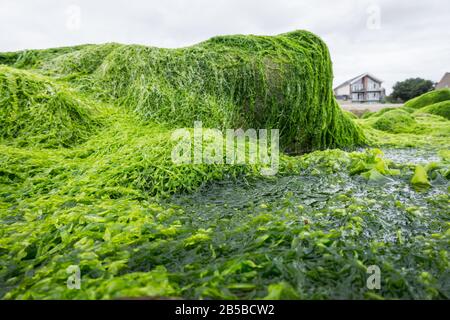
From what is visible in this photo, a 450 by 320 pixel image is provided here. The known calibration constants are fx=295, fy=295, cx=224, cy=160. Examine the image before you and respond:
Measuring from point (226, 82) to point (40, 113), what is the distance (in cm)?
275

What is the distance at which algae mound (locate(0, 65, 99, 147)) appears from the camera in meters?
3.65

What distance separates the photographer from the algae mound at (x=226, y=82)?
15.1 ft

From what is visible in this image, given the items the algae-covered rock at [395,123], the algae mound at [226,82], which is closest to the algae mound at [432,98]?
the algae-covered rock at [395,123]

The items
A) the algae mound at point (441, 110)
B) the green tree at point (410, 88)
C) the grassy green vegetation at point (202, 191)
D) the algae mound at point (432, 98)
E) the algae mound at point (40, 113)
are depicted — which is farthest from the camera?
the green tree at point (410, 88)

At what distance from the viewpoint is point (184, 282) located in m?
1.36

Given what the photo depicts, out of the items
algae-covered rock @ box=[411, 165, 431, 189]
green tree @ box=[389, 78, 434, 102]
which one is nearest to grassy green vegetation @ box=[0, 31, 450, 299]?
algae-covered rock @ box=[411, 165, 431, 189]

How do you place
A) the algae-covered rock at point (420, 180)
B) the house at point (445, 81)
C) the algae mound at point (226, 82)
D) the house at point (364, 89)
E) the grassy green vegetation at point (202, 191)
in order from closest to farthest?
the grassy green vegetation at point (202, 191), the algae-covered rock at point (420, 180), the algae mound at point (226, 82), the house at point (445, 81), the house at point (364, 89)

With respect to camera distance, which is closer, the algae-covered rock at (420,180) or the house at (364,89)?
the algae-covered rock at (420,180)

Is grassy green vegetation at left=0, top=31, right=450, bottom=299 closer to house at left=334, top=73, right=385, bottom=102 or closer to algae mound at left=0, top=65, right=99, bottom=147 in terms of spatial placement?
algae mound at left=0, top=65, right=99, bottom=147

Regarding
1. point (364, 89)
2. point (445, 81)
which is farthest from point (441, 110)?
point (364, 89)

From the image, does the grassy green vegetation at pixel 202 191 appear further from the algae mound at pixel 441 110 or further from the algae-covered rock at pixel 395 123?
the algae mound at pixel 441 110

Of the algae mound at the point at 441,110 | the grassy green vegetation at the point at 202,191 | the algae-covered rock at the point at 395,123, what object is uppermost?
the algae mound at the point at 441,110

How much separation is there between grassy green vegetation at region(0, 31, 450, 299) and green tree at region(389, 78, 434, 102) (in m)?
32.6

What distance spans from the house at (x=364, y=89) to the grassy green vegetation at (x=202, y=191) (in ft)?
162
